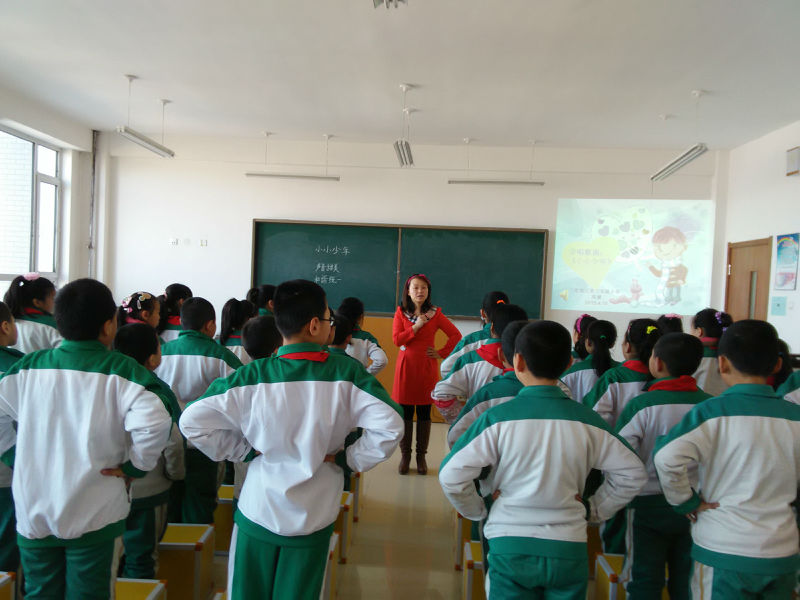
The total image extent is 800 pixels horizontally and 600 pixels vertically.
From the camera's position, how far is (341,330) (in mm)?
2809

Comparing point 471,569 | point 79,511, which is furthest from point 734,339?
point 79,511

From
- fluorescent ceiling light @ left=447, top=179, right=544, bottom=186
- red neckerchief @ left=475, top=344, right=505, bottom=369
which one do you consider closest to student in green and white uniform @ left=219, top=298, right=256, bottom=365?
red neckerchief @ left=475, top=344, right=505, bottom=369

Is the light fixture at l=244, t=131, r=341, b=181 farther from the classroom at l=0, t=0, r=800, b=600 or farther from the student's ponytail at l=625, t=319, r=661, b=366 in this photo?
the student's ponytail at l=625, t=319, r=661, b=366

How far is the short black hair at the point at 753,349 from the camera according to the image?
153 centimetres

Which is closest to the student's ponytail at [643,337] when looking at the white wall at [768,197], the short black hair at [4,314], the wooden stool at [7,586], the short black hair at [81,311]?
the short black hair at [81,311]

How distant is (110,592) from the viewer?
1548 millimetres

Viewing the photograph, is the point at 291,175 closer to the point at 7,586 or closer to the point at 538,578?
the point at 7,586

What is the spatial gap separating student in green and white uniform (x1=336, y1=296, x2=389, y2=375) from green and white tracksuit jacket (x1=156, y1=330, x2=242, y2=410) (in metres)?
0.83

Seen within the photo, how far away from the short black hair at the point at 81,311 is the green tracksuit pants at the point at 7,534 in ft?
2.68

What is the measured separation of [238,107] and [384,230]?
198 cm

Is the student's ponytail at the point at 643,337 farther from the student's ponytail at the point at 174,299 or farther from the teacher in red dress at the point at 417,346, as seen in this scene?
the student's ponytail at the point at 174,299

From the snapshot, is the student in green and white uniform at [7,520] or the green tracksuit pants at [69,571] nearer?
the green tracksuit pants at [69,571]

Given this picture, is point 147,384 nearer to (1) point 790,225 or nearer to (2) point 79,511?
(2) point 79,511

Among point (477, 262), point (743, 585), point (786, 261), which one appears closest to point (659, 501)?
point (743, 585)
